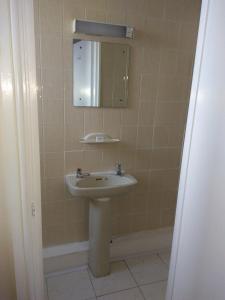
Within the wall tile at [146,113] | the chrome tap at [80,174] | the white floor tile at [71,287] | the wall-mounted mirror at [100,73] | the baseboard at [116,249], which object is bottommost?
the white floor tile at [71,287]

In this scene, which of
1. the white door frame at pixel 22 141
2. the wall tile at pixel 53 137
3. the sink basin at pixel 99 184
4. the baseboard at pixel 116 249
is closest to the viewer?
the white door frame at pixel 22 141

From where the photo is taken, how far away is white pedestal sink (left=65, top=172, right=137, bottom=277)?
1910 mm

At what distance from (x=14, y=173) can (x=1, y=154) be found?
0.28ft

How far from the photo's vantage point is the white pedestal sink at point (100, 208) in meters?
1.91

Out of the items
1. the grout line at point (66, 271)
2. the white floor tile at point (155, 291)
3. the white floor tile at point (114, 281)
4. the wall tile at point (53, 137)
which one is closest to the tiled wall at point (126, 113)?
the wall tile at point (53, 137)

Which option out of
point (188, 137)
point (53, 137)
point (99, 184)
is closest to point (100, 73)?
point (53, 137)

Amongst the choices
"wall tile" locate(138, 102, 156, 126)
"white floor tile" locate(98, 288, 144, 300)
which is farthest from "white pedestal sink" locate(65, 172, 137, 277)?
"wall tile" locate(138, 102, 156, 126)

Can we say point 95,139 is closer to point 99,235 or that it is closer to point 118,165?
point 118,165

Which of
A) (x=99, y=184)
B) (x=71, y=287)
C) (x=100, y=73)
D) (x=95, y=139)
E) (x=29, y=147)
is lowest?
(x=71, y=287)

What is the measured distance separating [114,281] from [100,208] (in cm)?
67

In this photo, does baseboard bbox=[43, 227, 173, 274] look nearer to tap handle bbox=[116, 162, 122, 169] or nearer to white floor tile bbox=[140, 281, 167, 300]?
white floor tile bbox=[140, 281, 167, 300]

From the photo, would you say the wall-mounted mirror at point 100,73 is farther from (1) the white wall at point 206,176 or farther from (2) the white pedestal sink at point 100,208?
(1) the white wall at point 206,176

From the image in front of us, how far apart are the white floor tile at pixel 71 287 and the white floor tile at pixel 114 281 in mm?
63

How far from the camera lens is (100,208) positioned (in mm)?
1969
